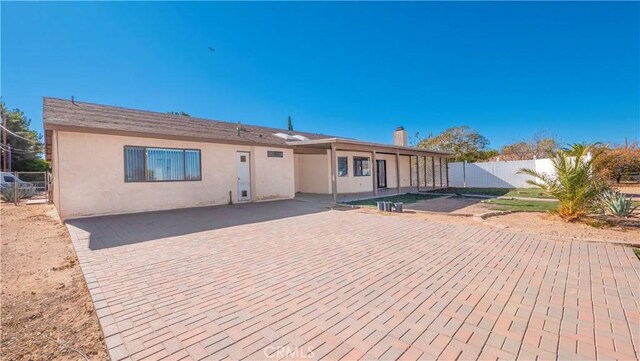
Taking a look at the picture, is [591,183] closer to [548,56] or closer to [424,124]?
[548,56]

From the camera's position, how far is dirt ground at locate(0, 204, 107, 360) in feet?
7.95

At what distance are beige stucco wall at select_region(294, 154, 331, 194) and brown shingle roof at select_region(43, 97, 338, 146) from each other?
392 centimetres

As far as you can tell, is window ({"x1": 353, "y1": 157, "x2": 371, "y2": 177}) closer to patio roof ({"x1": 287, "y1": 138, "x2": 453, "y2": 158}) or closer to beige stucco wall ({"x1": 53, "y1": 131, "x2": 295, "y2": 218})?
patio roof ({"x1": 287, "y1": 138, "x2": 453, "y2": 158})

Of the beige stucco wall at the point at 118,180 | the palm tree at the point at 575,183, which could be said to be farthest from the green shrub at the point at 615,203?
the beige stucco wall at the point at 118,180

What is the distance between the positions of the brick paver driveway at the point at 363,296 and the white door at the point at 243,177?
661 cm

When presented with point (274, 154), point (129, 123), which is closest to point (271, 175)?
point (274, 154)

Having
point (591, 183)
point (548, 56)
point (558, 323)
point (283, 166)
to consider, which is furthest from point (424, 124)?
point (558, 323)

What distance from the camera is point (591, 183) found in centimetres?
754

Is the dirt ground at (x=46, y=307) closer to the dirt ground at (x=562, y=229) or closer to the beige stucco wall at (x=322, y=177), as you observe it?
the dirt ground at (x=562, y=229)

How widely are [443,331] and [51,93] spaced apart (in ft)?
→ 54.9

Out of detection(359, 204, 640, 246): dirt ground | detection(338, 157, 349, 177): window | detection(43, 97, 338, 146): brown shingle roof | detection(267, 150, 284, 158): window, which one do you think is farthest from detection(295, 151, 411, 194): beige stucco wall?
detection(359, 204, 640, 246): dirt ground

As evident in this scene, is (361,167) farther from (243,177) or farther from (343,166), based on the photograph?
(243,177)

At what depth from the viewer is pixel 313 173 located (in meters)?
18.1

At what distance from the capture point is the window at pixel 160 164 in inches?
385
